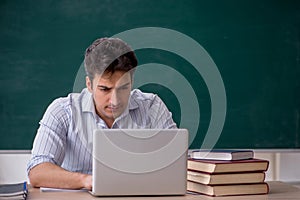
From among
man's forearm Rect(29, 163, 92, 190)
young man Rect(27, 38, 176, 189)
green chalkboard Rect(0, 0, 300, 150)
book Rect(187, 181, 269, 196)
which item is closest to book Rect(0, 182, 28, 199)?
man's forearm Rect(29, 163, 92, 190)

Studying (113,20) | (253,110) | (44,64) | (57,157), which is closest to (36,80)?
(44,64)

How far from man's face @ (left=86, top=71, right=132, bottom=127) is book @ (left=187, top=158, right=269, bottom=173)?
57cm

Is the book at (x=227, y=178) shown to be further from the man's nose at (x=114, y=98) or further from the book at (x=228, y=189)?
the man's nose at (x=114, y=98)

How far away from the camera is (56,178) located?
2227 mm

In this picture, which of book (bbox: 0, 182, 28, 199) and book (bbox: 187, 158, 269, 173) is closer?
book (bbox: 0, 182, 28, 199)

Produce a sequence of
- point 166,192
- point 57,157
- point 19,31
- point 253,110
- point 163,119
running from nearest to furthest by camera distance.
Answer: point 166,192 → point 57,157 → point 163,119 → point 19,31 → point 253,110

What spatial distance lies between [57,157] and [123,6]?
1.06m

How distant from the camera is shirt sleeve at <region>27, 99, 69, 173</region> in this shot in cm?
246

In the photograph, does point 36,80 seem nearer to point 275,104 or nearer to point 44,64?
point 44,64

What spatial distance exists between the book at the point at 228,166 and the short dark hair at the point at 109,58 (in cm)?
61

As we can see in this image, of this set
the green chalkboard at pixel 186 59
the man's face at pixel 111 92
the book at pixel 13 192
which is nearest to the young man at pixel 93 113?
the man's face at pixel 111 92

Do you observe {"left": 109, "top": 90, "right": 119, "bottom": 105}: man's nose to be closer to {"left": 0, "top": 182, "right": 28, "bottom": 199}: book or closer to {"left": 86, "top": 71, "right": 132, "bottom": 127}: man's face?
{"left": 86, "top": 71, "right": 132, "bottom": 127}: man's face

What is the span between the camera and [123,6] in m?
3.22

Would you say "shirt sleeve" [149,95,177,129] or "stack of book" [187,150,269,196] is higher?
"shirt sleeve" [149,95,177,129]
